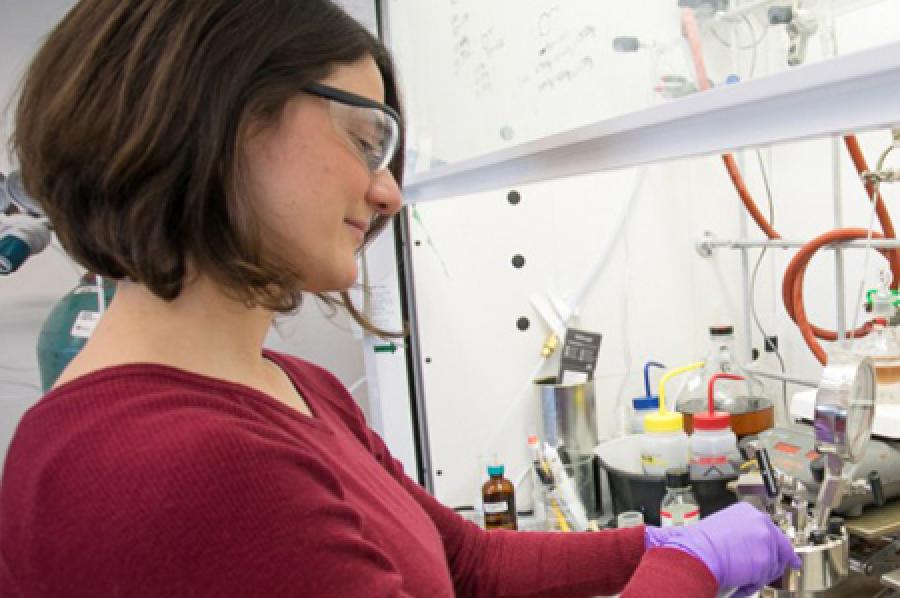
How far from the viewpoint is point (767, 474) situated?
89 centimetres

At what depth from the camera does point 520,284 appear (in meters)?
1.86

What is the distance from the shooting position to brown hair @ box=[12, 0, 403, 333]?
582 millimetres

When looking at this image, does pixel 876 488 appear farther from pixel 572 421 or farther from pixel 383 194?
pixel 383 194

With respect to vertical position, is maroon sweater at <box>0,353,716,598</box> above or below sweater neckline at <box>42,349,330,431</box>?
below

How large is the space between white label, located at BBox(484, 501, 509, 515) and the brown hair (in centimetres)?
108

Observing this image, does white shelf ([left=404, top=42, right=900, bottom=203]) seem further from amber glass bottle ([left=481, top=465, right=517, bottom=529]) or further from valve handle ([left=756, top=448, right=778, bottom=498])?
amber glass bottle ([left=481, top=465, right=517, bottom=529])

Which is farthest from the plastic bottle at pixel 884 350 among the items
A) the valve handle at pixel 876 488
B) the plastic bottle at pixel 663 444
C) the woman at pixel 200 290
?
the woman at pixel 200 290

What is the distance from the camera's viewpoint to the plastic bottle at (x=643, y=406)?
168 centimetres

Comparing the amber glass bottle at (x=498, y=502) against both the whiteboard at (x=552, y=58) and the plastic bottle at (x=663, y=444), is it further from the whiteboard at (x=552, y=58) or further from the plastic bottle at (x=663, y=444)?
the whiteboard at (x=552, y=58)

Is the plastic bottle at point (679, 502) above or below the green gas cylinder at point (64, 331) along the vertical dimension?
below

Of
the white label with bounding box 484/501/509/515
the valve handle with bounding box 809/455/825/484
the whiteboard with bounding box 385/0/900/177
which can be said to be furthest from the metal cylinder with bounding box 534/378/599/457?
the valve handle with bounding box 809/455/825/484

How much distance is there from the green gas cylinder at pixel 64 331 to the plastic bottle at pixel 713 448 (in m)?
1.60

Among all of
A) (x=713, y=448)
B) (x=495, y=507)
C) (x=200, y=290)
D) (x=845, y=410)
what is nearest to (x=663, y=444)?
(x=713, y=448)

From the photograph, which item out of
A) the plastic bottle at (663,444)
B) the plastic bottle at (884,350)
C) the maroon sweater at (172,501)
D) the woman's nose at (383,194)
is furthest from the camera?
the plastic bottle at (663,444)
